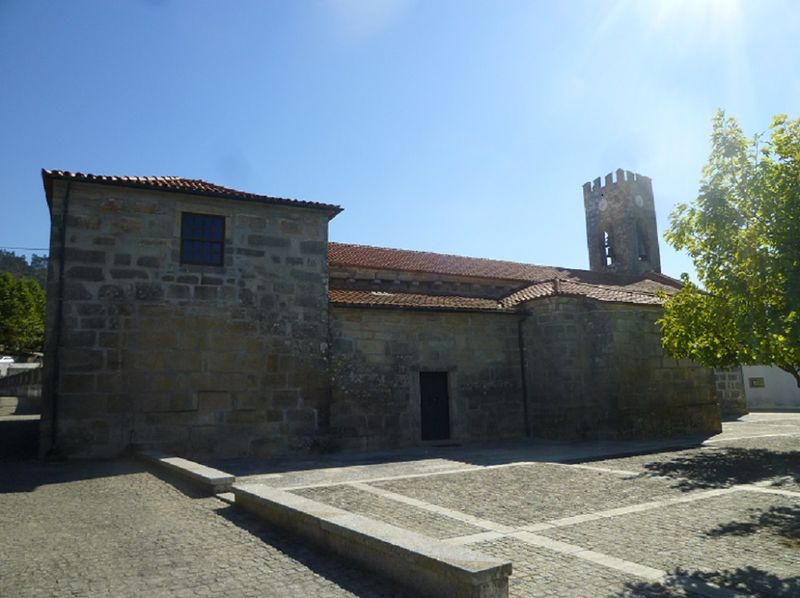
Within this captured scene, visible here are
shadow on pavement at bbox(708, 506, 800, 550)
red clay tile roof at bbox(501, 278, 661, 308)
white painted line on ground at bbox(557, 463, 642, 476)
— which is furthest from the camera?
red clay tile roof at bbox(501, 278, 661, 308)

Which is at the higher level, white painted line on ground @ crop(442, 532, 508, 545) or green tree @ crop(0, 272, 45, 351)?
green tree @ crop(0, 272, 45, 351)

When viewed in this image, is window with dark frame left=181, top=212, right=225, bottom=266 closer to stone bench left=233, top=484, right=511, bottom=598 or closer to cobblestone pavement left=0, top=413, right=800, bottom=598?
cobblestone pavement left=0, top=413, right=800, bottom=598

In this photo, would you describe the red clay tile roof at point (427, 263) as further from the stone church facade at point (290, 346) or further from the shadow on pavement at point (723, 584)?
the shadow on pavement at point (723, 584)

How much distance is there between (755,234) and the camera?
6980mm

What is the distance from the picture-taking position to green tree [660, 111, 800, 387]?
592 cm

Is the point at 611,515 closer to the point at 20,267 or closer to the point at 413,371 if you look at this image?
the point at 413,371

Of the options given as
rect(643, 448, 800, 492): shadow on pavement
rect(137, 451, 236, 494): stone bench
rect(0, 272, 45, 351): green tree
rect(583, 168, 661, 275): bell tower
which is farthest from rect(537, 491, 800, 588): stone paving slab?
rect(0, 272, 45, 351): green tree

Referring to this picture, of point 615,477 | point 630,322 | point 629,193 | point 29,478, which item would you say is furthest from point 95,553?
point 629,193

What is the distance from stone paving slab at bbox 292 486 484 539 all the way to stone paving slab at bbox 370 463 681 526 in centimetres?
45

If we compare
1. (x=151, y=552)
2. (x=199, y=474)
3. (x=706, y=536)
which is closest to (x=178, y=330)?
(x=199, y=474)

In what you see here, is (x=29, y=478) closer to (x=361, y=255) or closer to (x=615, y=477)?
(x=615, y=477)

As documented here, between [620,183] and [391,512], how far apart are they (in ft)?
79.3

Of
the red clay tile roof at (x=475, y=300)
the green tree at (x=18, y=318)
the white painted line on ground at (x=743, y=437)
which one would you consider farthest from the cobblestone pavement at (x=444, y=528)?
the green tree at (x=18, y=318)

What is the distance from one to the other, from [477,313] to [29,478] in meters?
10.4
